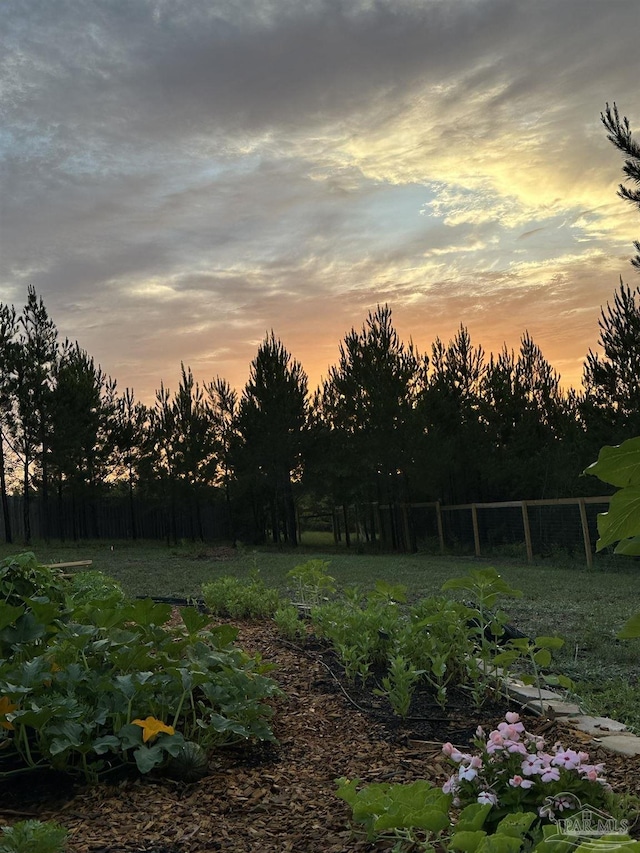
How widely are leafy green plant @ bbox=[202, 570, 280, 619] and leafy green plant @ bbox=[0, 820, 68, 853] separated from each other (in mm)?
3350

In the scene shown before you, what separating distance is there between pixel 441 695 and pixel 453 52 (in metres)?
5.55

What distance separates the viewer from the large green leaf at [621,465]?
919mm

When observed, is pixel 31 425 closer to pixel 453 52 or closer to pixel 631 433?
pixel 631 433

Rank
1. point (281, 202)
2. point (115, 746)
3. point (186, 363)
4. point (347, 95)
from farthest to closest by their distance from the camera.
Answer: point (186, 363) < point (281, 202) < point (347, 95) < point (115, 746)

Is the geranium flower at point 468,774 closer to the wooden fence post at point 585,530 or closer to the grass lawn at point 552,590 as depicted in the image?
the grass lawn at point 552,590

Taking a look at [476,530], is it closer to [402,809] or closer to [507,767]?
[507,767]

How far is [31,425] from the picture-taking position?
19797 millimetres

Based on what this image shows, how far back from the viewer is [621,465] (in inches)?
36.4

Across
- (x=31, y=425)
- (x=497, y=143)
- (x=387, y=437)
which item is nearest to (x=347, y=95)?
(x=497, y=143)

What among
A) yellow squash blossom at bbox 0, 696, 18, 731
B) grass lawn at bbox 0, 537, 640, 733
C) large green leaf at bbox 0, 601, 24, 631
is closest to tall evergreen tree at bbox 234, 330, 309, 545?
grass lawn at bbox 0, 537, 640, 733

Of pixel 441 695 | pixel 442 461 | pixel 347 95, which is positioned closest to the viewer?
pixel 441 695

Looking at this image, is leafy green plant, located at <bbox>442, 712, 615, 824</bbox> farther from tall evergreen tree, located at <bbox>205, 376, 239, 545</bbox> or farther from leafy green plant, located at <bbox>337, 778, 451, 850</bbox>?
tall evergreen tree, located at <bbox>205, 376, 239, 545</bbox>

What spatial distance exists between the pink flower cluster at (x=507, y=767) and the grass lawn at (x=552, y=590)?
1.42 metres

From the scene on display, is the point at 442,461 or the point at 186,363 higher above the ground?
the point at 186,363
